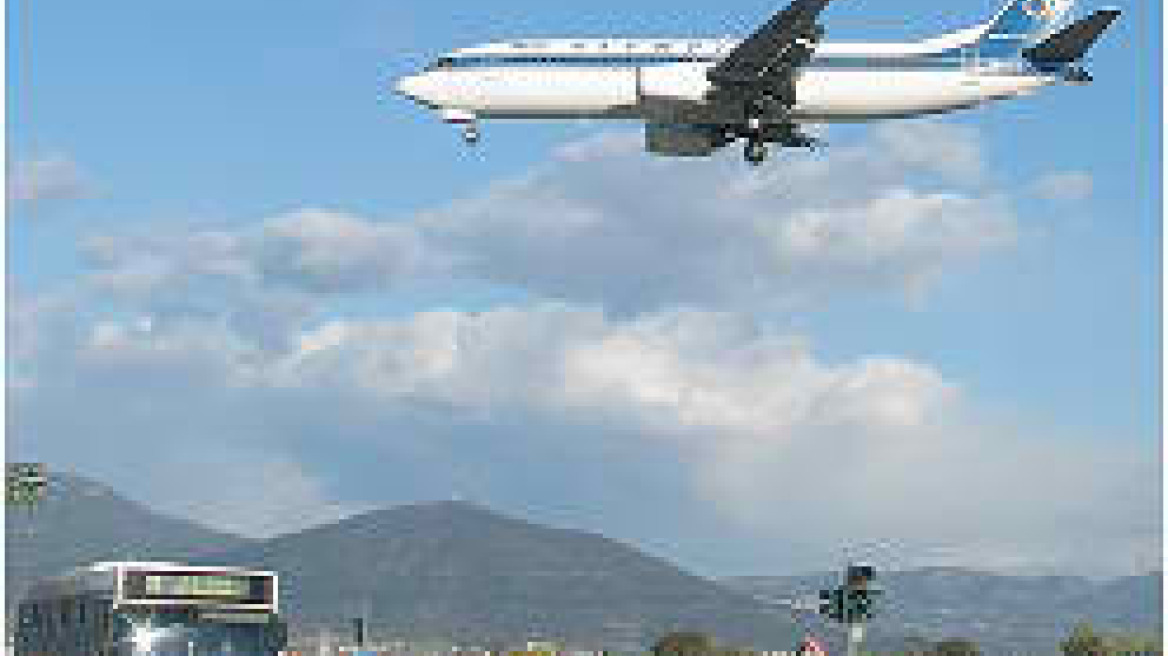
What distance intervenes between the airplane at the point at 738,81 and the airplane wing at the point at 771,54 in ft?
0.21

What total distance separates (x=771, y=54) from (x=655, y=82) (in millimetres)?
5689

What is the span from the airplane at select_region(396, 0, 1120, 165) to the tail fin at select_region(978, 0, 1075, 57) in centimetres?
148

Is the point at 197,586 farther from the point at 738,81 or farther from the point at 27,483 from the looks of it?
the point at 27,483

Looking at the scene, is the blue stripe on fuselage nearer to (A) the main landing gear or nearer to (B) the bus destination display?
(A) the main landing gear

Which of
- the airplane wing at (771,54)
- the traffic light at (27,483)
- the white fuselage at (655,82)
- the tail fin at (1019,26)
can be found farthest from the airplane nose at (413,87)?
the traffic light at (27,483)

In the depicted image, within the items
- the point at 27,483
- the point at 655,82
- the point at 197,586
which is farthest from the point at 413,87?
the point at 27,483

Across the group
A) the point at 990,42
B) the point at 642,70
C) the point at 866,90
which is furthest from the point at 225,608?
the point at 990,42

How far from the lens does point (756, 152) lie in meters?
103

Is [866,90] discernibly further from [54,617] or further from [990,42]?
[54,617]

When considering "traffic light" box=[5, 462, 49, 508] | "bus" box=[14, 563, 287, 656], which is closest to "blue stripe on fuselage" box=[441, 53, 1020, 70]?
"bus" box=[14, 563, 287, 656]

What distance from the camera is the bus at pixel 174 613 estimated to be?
3374 inches

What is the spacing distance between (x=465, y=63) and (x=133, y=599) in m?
31.2

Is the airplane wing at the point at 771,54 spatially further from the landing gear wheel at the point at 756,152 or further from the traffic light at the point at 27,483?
the traffic light at the point at 27,483

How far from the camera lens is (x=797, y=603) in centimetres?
9375
